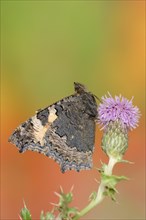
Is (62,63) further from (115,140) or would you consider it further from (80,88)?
(115,140)

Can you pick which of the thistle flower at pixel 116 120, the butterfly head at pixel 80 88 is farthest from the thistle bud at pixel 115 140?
the butterfly head at pixel 80 88

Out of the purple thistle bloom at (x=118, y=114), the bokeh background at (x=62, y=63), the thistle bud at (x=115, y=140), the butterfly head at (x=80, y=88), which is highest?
the bokeh background at (x=62, y=63)

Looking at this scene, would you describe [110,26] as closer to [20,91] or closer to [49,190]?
[20,91]

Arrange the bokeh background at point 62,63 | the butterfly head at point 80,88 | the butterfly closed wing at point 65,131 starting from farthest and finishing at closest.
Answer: the bokeh background at point 62,63 → the butterfly head at point 80,88 → the butterfly closed wing at point 65,131

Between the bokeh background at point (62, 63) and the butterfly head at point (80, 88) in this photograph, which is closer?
the butterfly head at point (80, 88)

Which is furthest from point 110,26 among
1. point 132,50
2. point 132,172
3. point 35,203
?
point 35,203

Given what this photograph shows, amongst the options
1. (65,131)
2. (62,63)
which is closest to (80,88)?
(65,131)

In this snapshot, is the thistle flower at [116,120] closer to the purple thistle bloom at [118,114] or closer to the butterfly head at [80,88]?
the purple thistle bloom at [118,114]
